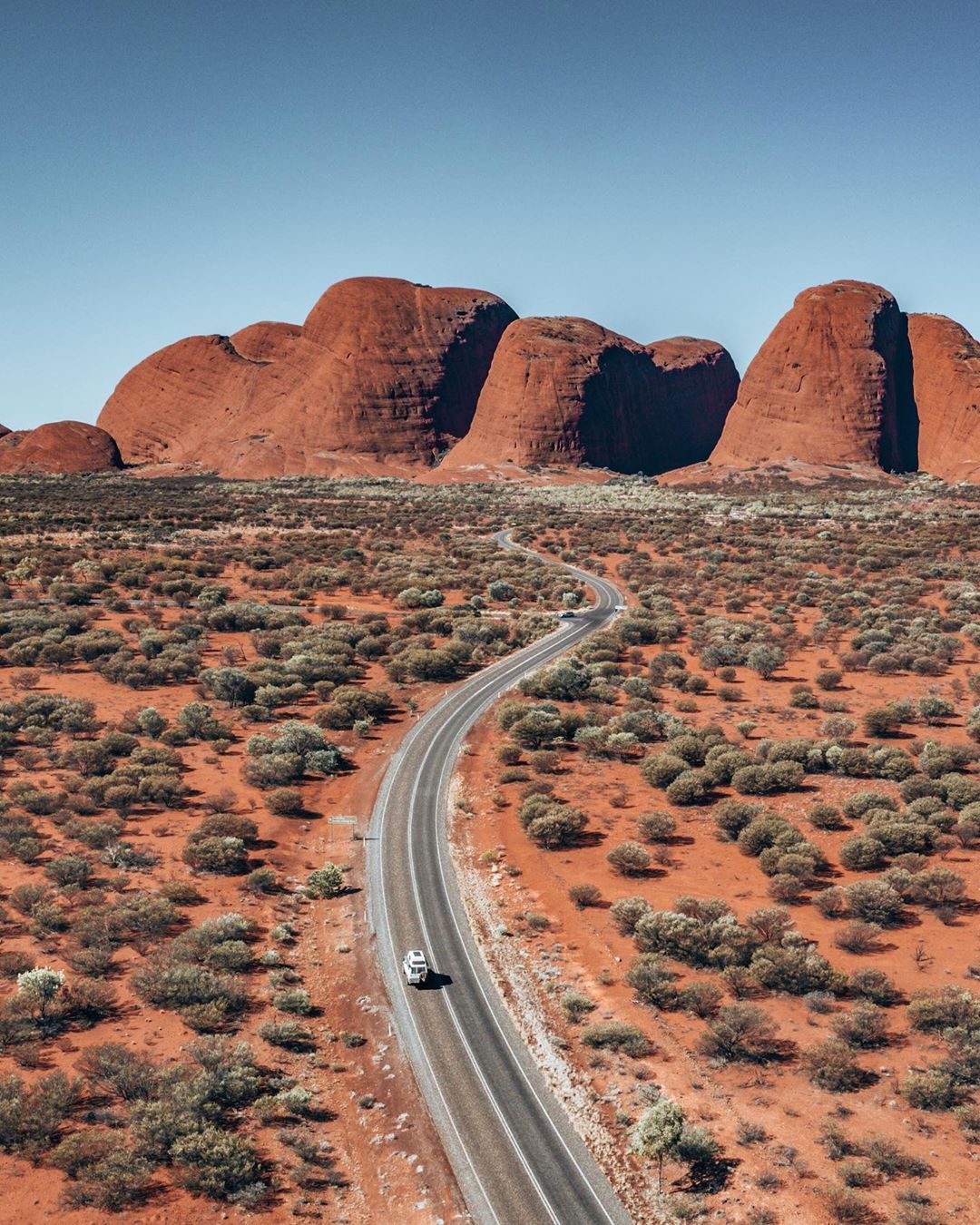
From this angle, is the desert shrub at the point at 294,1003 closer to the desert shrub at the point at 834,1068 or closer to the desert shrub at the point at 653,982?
the desert shrub at the point at 653,982

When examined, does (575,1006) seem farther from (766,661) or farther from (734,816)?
(766,661)

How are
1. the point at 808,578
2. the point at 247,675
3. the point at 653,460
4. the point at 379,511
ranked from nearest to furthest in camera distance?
1. the point at 247,675
2. the point at 808,578
3. the point at 379,511
4. the point at 653,460

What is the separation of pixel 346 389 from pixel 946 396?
114607mm

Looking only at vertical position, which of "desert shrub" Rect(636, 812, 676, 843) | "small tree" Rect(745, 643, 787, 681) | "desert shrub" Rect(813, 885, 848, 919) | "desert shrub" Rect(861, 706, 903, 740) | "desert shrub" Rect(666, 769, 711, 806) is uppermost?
"small tree" Rect(745, 643, 787, 681)

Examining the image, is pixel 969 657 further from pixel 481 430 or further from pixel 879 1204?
pixel 481 430

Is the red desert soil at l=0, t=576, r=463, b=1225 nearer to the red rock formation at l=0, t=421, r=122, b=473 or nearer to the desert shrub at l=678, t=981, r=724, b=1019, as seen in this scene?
the desert shrub at l=678, t=981, r=724, b=1019

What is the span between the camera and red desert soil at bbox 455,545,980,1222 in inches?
700

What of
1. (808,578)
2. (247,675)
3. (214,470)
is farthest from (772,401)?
(247,675)

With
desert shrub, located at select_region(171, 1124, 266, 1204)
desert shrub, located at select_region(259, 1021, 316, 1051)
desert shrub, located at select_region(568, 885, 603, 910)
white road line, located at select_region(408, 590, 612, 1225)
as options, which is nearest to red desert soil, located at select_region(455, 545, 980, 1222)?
desert shrub, located at select_region(568, 885, 603, 910)

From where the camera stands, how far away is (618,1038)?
21.8m

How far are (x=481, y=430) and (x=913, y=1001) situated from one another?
15878cm

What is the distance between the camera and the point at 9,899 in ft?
85.1

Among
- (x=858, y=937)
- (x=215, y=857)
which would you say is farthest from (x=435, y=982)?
(x=858, y=937)

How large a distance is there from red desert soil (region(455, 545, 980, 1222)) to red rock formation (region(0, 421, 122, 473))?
164859 millimetres
